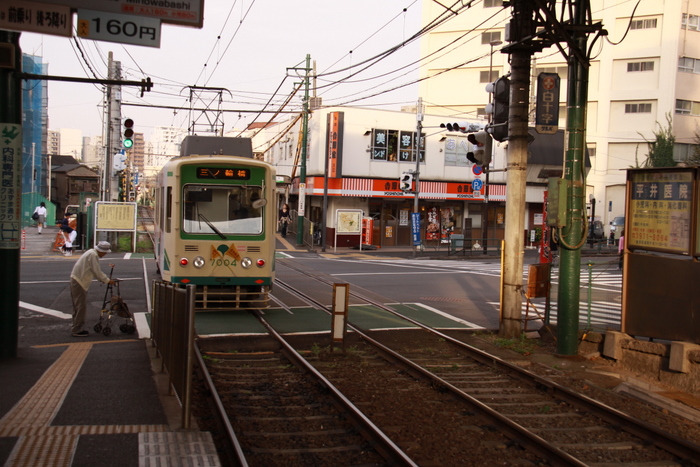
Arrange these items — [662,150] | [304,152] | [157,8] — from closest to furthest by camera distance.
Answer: [157,8]
[304,152]
[662,150]

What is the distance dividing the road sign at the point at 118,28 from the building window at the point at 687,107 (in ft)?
169

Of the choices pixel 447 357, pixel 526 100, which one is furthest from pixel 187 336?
pixel 526 100

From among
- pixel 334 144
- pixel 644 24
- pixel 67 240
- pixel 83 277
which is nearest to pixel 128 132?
pixel 67 240

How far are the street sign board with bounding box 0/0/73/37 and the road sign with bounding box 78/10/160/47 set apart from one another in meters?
0.16

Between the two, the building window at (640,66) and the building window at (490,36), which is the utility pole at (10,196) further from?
the building window at (490,36)

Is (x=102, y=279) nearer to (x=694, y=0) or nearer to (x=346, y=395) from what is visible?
(x=346, y=395)

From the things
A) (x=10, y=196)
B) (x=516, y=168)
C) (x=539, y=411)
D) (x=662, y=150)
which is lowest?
(x=539, y=411)

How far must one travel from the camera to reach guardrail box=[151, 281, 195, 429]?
612cm

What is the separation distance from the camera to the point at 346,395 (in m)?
7.96

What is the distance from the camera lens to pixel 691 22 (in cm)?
4997

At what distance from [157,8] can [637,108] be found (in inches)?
1963

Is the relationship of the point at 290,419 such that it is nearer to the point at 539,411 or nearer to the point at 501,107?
the point at 539,411

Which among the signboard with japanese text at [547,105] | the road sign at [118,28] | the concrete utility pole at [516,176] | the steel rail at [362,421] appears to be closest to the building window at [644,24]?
the concrete utility pole at [516,176]

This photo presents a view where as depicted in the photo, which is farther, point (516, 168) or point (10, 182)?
point (516, 168)
